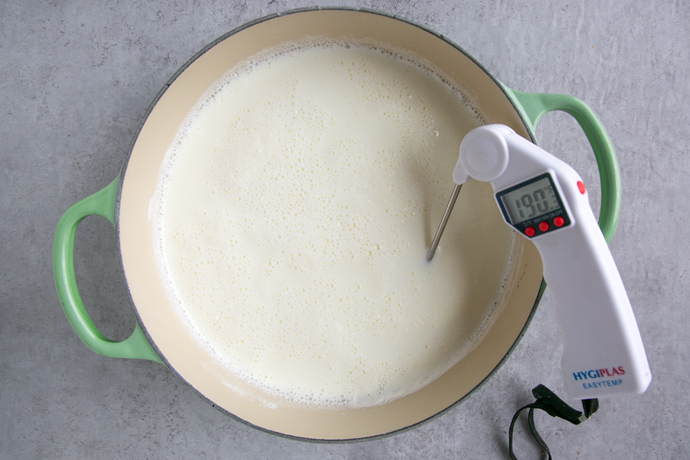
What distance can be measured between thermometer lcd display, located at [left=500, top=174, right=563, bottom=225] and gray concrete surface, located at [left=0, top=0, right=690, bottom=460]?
359 millimetres

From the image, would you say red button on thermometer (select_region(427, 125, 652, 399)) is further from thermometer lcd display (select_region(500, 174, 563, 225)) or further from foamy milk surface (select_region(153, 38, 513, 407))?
foamy milk surface (select_region(153, 38, 513, 407))

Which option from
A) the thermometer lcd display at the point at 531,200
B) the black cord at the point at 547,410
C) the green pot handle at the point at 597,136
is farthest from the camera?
the black cord at the point at 547,410

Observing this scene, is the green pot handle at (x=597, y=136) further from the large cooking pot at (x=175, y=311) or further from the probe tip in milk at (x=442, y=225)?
the probe tip in milk at (x=442, y=225)

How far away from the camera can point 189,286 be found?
3.15 ft

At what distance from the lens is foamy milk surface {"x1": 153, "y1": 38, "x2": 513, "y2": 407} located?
922 millimetres

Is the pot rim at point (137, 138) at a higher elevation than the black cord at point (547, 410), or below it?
higher

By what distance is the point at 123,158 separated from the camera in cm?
95

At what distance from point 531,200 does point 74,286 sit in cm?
80

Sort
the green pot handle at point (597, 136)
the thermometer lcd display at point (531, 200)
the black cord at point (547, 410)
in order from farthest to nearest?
the black cord at point (547, 410)
the green pot handle at point (597, 136)
the thermometer lcd display at point (531, 200)

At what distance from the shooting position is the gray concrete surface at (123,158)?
0.95 meters

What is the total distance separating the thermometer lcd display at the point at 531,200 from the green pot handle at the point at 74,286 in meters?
0.65

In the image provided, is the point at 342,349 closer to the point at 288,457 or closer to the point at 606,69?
the point at 288,457

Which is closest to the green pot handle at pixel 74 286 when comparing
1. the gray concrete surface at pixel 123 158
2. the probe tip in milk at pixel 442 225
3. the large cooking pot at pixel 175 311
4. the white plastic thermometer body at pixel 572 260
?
the large cooking pot at pixel 175 311

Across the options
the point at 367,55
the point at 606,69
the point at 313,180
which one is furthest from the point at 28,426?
the point at 606,69
